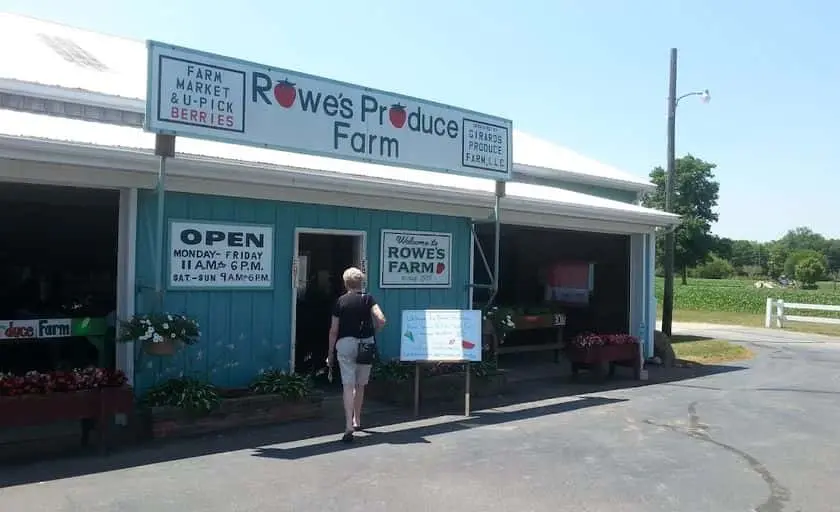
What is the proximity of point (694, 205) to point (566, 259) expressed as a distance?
5083 centimetres

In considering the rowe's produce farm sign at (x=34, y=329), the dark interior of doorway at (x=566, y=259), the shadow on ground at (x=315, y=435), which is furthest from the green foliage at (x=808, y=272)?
the rowe's produce farm sign at (x=34, y=329)

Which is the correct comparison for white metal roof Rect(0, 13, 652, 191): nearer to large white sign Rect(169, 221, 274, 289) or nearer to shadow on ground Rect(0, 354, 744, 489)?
large white sign Rect(169, 221, 274, 289)

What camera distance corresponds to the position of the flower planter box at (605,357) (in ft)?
39.9

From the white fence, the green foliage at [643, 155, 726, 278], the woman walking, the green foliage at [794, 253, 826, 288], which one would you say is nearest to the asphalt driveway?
the woman walking

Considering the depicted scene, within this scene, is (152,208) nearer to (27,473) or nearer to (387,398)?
(27,473)

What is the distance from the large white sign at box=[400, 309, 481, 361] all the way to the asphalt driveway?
70 centimetres

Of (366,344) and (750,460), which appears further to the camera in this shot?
(366,344)

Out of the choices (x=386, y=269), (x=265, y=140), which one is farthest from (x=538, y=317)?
(x=265, y=140)

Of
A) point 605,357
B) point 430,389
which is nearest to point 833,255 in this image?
point 605,357

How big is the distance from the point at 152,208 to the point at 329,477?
348cm

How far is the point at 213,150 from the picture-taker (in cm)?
884

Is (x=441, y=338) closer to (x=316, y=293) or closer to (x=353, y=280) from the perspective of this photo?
(x=353, y=280)

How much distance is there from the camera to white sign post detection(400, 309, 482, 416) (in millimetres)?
8773

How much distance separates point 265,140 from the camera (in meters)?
8.18
